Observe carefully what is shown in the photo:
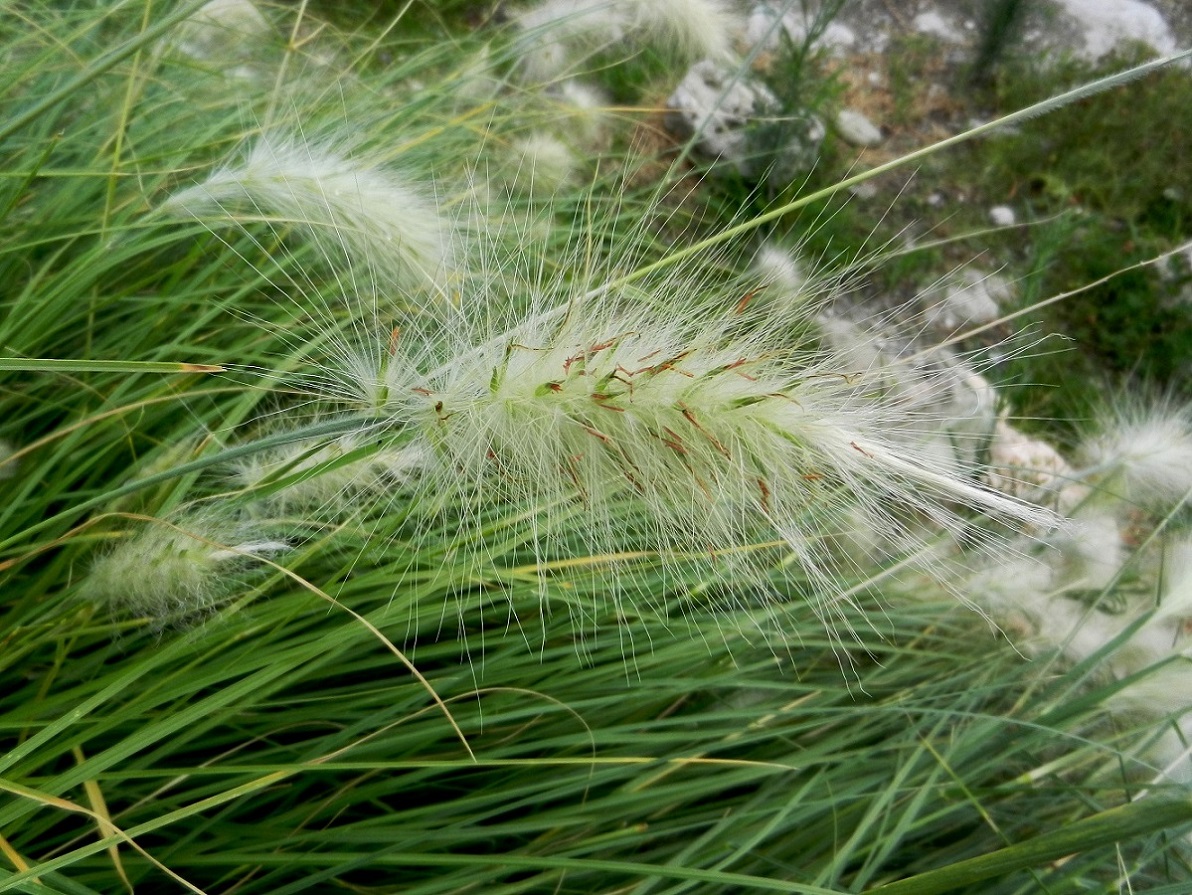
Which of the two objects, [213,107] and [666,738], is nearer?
[666,738]

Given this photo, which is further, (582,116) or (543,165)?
(582,116)

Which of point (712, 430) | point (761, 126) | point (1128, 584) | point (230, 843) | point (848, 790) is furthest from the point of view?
point (761, 126)

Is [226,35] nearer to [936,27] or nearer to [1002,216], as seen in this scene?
[1002,216]

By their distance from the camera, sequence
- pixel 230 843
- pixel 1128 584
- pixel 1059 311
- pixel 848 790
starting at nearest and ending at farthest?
1. pixel 230 843
2. pixel 848 790
3. pixel 1128 584
4. pixel 1059 311

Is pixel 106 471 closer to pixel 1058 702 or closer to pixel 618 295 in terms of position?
pixel 618 295

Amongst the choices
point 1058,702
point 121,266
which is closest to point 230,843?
point 121,266

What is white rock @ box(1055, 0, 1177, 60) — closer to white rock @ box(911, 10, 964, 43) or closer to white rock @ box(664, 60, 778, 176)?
white rock @ box(911, 10, 964, 43)

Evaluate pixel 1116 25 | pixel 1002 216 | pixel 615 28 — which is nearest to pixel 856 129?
pixel 1002 216
